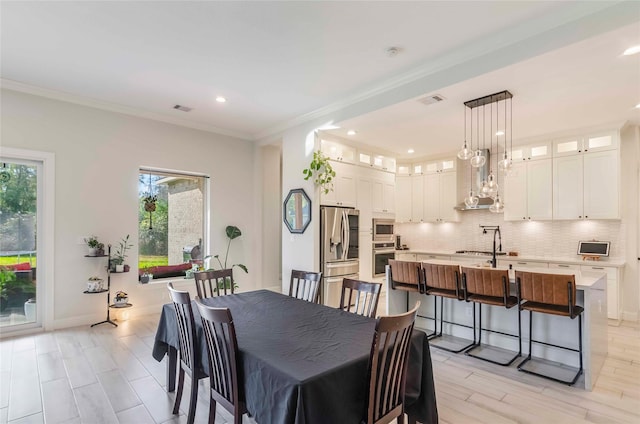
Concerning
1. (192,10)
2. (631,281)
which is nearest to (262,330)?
(192,10)

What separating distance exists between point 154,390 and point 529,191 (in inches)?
236

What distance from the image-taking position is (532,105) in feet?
13.3

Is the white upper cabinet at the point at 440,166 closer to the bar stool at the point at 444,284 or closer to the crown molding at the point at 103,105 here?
the bar stool at the point at 444,284

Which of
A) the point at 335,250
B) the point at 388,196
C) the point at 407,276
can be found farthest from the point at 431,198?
the point at 407,276

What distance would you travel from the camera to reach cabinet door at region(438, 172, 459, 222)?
6634 mm

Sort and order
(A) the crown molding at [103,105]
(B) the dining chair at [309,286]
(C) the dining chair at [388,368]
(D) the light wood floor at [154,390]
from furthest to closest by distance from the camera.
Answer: (A) the crown molding at [103,105] → (B) the dining chair at [309,286] → (D) the light wood floor at [154,390] → (C) the dining chair at [388,368]

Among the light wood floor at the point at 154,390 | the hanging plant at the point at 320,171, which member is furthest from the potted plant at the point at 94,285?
the hanging plant at the point at 320,171

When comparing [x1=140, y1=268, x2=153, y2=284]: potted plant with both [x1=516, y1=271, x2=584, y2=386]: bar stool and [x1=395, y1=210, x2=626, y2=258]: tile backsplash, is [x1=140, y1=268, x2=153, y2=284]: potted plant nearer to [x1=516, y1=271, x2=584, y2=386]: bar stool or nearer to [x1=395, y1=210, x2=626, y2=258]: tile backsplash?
[x1=516, y1=271, x2=584, y2=386]: bar stool

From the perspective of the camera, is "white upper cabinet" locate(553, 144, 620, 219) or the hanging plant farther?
the hanging plant

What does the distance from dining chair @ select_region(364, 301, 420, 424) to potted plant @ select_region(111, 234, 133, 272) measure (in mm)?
4297

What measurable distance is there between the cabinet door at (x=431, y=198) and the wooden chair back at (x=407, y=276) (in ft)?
10.3

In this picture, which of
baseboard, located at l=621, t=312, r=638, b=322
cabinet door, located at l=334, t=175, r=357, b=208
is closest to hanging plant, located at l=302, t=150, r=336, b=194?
cabinet door, located at l=334, t=175, r=357, b=208

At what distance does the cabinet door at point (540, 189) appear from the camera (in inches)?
215

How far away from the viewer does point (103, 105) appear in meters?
4.71
